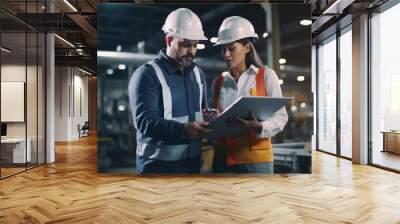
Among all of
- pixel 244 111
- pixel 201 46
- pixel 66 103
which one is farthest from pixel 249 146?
pixel 66 103

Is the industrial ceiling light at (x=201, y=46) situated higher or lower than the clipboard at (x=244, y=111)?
higher

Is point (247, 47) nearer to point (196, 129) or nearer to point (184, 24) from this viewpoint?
point (184, 24)

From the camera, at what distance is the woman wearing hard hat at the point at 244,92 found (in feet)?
21.4

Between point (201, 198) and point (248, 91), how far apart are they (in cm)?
229

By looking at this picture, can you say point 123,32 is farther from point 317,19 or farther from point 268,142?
point 317,19

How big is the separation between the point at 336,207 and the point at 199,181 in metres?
2.43

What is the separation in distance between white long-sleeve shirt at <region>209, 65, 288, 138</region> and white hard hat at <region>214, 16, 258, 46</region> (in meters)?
0.58

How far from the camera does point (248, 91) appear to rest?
21.4ft

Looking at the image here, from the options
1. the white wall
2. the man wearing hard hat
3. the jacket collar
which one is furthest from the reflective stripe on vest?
the white wall

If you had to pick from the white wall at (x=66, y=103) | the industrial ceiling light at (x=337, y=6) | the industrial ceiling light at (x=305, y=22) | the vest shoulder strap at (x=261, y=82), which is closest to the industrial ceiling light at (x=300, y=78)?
the vest shoulder strap at (x=261, y=82)

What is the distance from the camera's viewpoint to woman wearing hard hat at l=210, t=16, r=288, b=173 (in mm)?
6523

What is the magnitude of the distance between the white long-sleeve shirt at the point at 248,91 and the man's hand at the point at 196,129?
38cm

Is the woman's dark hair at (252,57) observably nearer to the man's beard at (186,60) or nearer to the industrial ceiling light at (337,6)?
the man's beard at (186,60)

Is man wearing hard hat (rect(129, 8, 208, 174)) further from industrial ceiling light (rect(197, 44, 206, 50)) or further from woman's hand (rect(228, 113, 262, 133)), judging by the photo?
woman's hand (rect(228, 113, 262, 133))
